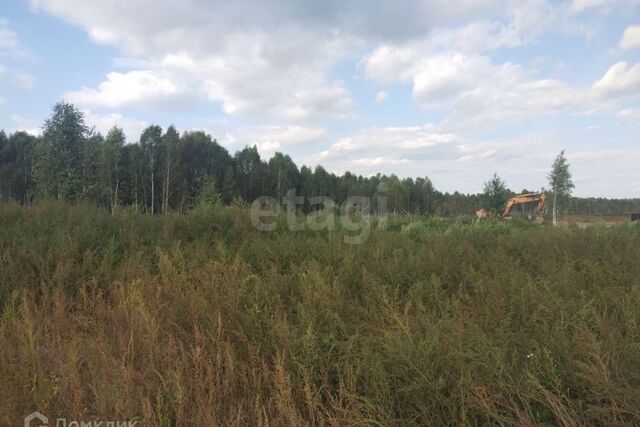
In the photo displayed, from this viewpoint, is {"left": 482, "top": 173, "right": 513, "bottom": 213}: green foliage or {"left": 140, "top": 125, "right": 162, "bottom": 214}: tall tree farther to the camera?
{"left": 140, "top": 125, "right": 162, "bottom": 214}: tall tree

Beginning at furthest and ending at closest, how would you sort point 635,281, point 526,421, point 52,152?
1. point 52,152
2. point 635,281
3. point 526,421

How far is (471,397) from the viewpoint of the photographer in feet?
9.09

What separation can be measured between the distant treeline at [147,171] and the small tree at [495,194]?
5.8 inches

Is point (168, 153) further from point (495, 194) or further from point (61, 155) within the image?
Result: point (495, 194)

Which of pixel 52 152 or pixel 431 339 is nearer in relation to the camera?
pixel 431 339

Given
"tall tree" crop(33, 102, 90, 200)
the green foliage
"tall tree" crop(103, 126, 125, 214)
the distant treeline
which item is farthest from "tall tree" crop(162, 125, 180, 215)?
the green foliage

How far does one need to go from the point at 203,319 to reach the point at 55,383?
147 centimetres

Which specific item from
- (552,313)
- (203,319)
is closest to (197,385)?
(203,319)

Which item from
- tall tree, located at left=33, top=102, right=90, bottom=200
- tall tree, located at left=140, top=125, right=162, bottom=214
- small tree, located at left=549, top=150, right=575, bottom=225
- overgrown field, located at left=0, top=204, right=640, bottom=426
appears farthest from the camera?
tall tree, located at left=140, top=125, right=162, bottom=214

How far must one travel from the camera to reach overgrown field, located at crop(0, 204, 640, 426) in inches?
111

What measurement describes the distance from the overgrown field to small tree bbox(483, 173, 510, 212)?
19.5 meters

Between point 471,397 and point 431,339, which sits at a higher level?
point 431,339

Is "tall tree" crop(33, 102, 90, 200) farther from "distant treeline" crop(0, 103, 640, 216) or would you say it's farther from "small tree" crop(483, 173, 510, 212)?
"small tree" crop(483, 173, 510, 212)

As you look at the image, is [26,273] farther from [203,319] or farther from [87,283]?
[203,319]
